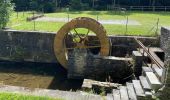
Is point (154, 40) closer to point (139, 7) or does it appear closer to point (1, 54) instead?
point (1, 54)

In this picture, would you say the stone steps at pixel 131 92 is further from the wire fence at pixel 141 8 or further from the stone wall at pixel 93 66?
the wire fence at pixel 141 8

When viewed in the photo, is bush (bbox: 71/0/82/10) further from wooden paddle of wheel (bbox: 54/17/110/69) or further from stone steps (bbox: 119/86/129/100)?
stone steps (bbox: 119/86/129/100)

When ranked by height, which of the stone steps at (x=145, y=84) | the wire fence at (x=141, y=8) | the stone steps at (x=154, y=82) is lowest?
the stone steps at (x=145, y=84)

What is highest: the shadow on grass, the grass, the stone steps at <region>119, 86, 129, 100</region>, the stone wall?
the grass

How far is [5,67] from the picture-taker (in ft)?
52.5

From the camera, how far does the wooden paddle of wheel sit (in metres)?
14.9

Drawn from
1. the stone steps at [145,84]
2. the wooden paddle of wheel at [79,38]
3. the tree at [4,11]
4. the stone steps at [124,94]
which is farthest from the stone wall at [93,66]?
the tree at [4,11]

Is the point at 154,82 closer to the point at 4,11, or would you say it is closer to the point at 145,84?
the point at 145,84

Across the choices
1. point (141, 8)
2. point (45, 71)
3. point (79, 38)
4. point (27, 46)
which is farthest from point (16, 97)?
point (141, 8)

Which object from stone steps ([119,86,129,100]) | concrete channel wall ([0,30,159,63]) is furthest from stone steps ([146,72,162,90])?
concrete channel wall ([0,30,159,63])

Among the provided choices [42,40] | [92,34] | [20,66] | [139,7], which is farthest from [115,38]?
[139,7]

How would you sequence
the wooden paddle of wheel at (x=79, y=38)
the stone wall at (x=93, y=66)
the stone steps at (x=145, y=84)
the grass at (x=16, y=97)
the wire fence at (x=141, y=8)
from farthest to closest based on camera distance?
the wire fence at (x=141, y=8) < the wooden paddle of wheel at (x=79, y=38) < the stone wall at (x=93, y=66) < the stone steps at (x=145, y=84) < the grass at (x=16, y=97)

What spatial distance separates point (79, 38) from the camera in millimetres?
15664

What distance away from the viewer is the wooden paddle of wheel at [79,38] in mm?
14859
